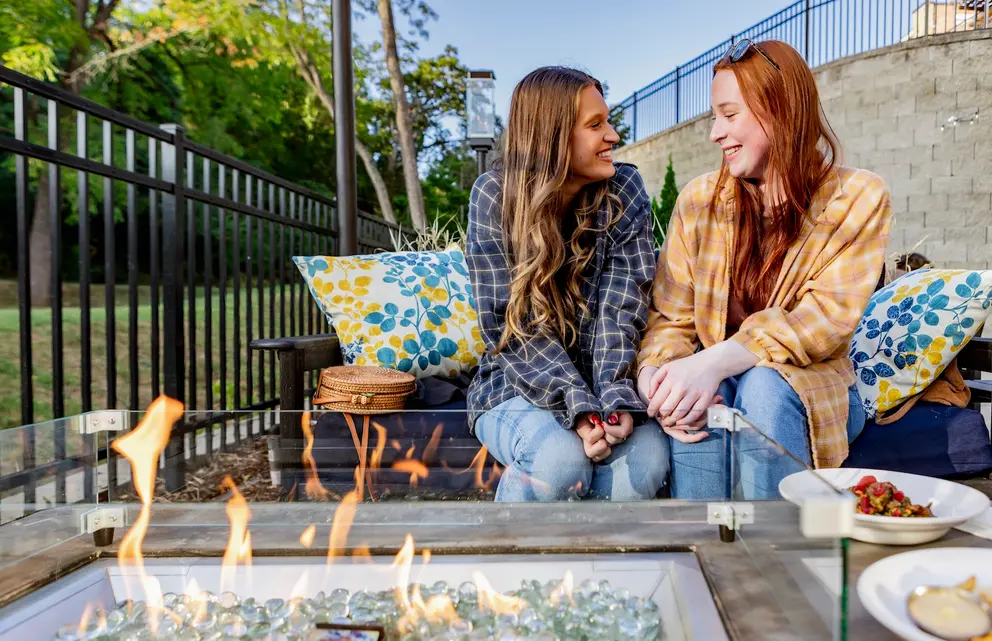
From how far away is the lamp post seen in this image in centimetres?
499

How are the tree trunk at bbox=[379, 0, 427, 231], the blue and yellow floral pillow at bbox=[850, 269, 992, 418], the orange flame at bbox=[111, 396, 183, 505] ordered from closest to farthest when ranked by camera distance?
1. the orange flame at bbox=[111, 396, 183, 505]
2. the blue and yellow floral pillow at bbox=[850, 269, 992, 418]
3. the tree trunk at bbox=[379, 0, 427, 231]

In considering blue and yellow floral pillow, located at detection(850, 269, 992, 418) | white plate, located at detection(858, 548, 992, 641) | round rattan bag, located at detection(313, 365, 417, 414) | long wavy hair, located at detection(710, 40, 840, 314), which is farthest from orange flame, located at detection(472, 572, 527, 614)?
blue and yellow floral pillow, located at detection(850, 269, 992, 418)

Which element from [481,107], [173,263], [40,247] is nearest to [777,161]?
[173,263]

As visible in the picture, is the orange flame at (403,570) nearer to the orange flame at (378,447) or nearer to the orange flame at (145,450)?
the orange flame at (378,447)

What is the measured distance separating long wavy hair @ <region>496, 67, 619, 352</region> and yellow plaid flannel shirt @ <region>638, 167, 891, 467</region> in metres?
0.21

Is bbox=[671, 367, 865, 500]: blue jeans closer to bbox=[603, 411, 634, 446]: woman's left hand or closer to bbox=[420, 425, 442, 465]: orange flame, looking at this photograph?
bbox=[603, 411, 634, 446]: woman's left hand

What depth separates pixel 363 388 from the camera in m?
1.71

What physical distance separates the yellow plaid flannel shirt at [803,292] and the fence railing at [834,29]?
5.42 m

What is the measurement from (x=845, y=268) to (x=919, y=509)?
0.74 m

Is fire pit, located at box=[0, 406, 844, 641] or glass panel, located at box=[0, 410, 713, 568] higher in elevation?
glass panel, located at box=[0, 410, 713, 568]

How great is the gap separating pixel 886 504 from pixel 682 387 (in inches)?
19.4

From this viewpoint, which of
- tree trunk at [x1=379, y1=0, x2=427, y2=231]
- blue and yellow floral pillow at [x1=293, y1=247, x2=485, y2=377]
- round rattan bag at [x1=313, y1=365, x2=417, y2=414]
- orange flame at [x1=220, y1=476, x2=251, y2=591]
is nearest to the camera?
orange flame at [x1=220, y1=476, x2=251, y2=591]

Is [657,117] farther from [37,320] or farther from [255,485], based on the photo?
[255,485]

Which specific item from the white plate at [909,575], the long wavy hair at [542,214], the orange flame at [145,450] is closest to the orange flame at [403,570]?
the orange flame at [145,450]
